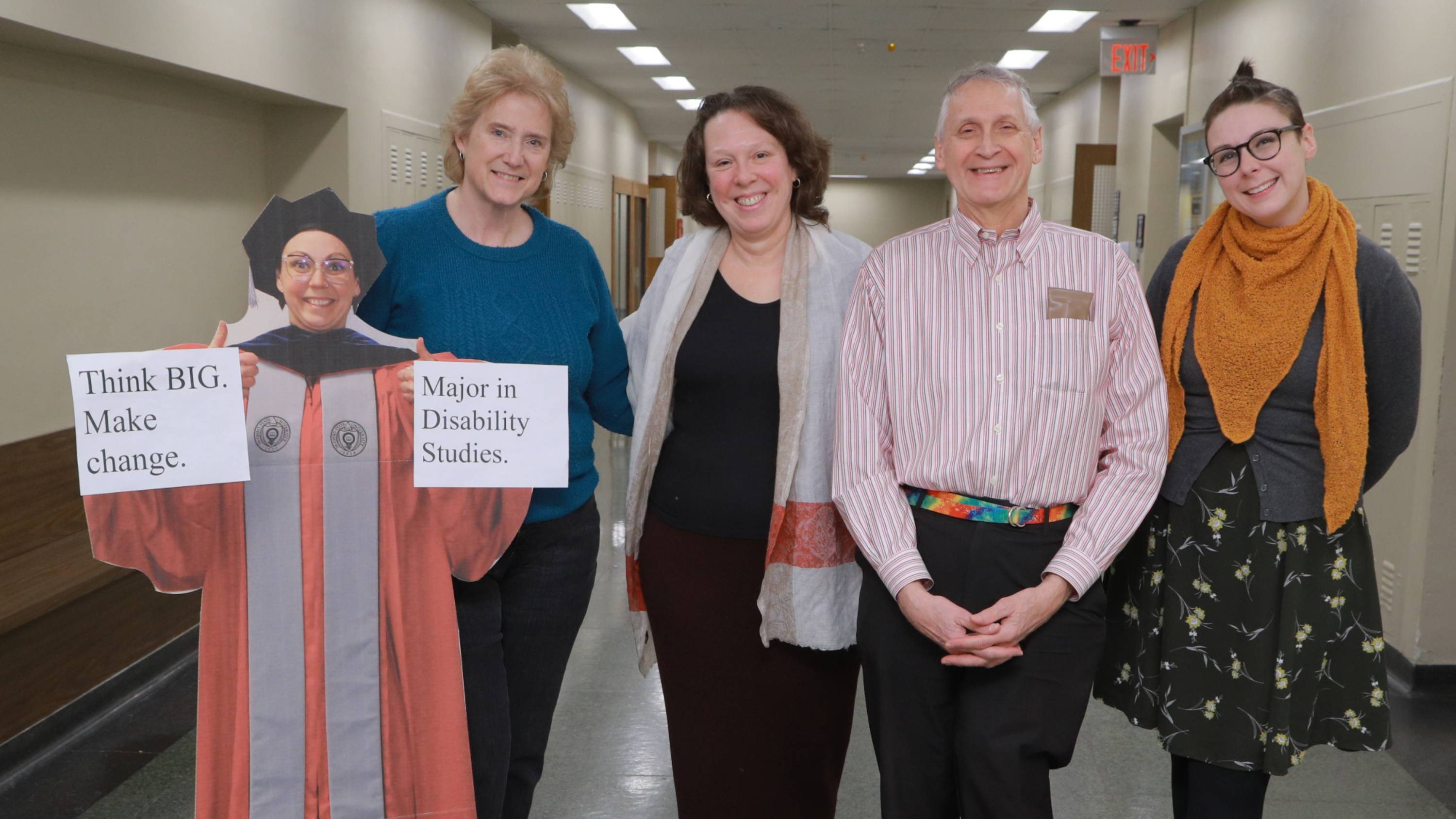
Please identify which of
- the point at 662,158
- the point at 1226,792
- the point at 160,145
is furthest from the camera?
the point at 662,158

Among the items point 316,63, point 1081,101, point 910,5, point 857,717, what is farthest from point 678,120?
point 857,717

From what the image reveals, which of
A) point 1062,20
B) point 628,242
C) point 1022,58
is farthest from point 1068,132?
point 628,242

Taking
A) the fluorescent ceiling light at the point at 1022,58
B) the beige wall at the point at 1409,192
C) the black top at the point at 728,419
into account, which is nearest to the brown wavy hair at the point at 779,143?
the black top at the point at 728,419

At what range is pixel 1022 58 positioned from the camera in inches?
379

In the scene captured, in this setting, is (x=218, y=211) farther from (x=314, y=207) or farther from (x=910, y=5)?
(x=910, y=5)

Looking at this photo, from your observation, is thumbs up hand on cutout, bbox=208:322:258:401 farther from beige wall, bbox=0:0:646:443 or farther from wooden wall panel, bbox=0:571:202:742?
beige wall, bbox=0:0:646:443

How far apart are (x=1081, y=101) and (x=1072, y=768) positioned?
9121 mm

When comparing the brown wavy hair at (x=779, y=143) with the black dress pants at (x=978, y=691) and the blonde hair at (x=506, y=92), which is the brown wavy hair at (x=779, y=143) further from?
the black dress pants at (x=978, y=691)

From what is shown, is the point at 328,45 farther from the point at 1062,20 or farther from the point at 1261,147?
the point at 1062,20

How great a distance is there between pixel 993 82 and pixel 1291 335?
691 mm

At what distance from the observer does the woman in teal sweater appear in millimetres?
1877

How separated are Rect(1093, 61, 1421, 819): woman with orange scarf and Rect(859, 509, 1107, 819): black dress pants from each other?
0.24m

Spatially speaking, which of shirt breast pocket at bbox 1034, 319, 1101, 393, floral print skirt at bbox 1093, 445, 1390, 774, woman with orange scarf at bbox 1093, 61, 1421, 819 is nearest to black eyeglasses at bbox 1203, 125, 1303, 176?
woman with orange scarf at bbox 1093, 61, 1421, 819

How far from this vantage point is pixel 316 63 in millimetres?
5449
